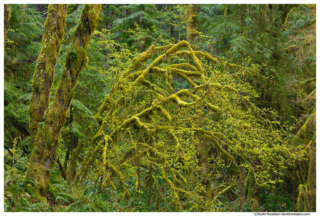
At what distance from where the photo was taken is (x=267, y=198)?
12.7 metres

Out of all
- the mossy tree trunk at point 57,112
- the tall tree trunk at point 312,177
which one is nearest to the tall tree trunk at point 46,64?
the mossy tree trunk at point 57,112

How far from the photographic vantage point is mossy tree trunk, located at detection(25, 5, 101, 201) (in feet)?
20.7

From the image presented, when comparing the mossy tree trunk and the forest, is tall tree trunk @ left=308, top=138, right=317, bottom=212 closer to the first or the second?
the forest

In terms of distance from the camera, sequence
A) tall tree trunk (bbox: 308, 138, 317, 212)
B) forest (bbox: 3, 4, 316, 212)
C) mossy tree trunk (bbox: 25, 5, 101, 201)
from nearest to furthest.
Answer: mossy tree trunk (bbox: 25, 5, 101, 201), forest (bbox: 3, 4, 316, 212), tall tree trunk (bbox: 308, 138, 317, 212)

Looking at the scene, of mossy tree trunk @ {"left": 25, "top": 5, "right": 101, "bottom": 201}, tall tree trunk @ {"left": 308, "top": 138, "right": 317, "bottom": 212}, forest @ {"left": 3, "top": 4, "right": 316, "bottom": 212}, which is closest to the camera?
mossy tree trunk @ {"left": 25, "top": 5, "right": 101, "bottom": 201}

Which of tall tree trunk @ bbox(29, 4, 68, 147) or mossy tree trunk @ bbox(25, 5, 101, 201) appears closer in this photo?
mossy tree trunk @ bbox(25, 5, 101, 201)

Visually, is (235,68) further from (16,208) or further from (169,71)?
(16,208)

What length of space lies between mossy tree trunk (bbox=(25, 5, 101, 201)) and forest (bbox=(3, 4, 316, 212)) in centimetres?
2

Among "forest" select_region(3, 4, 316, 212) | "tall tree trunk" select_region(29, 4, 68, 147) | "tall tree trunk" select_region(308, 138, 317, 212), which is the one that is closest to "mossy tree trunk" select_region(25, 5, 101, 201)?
"forest" select_region(3, 4, 316, 212)

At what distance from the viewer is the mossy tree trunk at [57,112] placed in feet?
20.7

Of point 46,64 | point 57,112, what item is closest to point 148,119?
point 57,112

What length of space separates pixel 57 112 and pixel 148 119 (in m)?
2.21

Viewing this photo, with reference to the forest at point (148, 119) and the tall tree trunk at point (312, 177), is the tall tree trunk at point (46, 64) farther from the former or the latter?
the tall tree trunk at point (312, 177)

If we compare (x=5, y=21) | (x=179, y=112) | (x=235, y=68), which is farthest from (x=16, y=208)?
(x=235, y=68)
